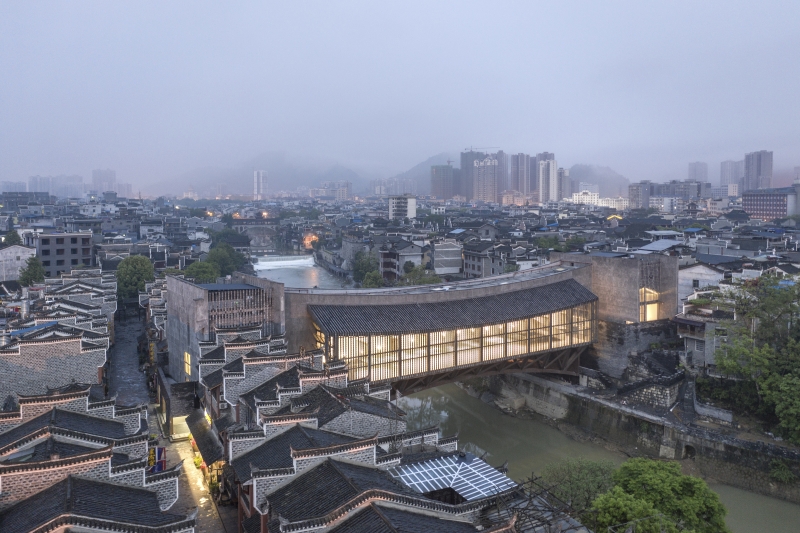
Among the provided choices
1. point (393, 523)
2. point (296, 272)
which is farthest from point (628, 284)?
point (296, 272)

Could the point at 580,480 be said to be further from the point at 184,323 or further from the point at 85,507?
the point at 184,323

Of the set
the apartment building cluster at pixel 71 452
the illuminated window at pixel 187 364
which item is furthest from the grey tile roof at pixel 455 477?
the illuminated window at pixel 187 364

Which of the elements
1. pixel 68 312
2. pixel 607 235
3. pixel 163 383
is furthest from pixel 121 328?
pixel 607 235

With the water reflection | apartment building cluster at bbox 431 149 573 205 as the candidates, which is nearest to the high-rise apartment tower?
apartment building cluster at bbox 431 149 573 205

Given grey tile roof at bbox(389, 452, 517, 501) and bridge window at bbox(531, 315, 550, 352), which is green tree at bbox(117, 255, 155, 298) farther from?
grey tile roof at bbox(389, 452, 517, 501)

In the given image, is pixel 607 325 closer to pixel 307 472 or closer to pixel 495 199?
pixel 307 472
